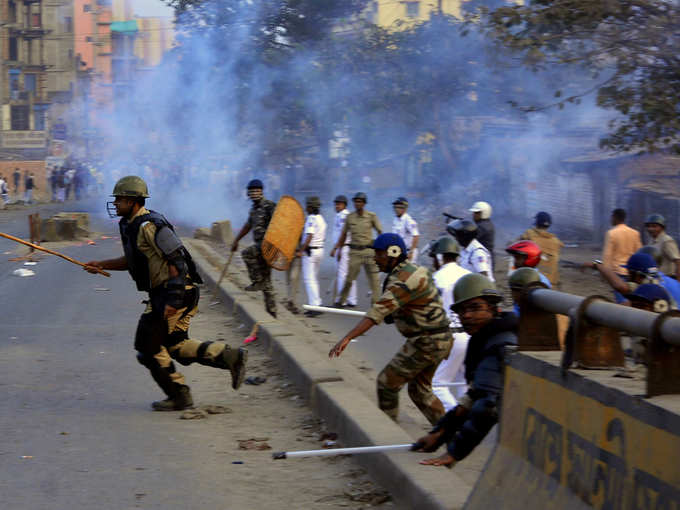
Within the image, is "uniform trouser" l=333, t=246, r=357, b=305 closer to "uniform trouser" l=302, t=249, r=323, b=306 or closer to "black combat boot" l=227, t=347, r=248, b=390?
"uniform trouser" l=302, t=249, r=323, b=306

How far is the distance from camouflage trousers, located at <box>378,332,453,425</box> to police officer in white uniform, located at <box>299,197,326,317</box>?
594 centimetres

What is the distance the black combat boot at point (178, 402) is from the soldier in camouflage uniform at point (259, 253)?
155 inches

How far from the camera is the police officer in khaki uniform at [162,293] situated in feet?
20.1

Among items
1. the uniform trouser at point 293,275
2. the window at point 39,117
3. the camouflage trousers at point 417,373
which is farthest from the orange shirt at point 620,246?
the window at point 39,117

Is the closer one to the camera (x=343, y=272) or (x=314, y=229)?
(x=314, y=229)

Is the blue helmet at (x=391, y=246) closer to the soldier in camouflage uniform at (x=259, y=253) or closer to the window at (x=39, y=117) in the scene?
the soldier in camouflage uniform at (x=259, y=253)

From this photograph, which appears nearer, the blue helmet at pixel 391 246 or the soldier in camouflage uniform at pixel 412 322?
the soldier in camouflage uniform at pixel 412 322

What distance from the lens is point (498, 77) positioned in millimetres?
29875

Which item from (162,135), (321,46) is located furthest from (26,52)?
(321,46)

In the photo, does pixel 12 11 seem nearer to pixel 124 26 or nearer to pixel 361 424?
pixel 124 26

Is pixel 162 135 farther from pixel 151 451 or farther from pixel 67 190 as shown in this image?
pixel 151 451

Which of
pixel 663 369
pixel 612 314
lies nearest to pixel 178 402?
pixel 612 314

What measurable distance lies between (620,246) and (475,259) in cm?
318

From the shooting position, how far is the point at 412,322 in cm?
545
